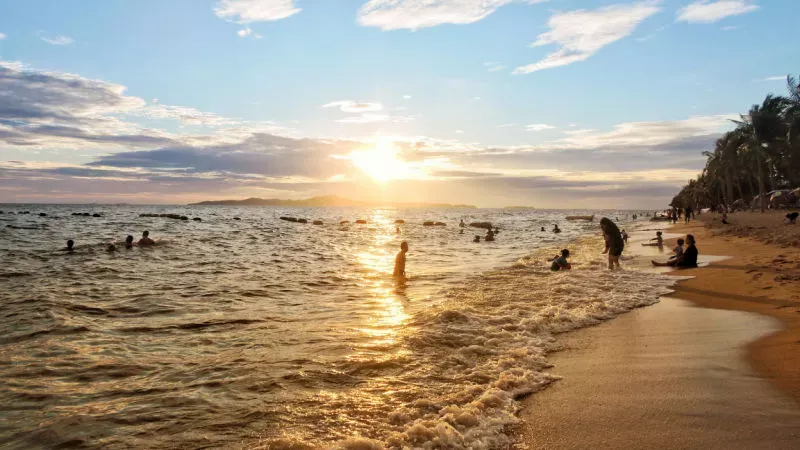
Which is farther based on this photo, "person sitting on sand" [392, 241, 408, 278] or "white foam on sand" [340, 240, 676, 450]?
"person sitting on sand" [392, 241, 408, 278]

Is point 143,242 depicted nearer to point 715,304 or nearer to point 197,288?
point 197,288

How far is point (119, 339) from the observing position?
8219 mm

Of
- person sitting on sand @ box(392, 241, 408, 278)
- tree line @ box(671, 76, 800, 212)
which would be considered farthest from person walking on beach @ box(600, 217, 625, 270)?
tree line @ box(671, 76, 800, 212)

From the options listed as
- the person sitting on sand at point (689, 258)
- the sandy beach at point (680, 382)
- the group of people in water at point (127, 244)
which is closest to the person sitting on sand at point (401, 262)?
the sandy beach at point (680, 382)

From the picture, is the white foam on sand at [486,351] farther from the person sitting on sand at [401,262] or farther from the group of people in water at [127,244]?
the group of people in water at [127,244]

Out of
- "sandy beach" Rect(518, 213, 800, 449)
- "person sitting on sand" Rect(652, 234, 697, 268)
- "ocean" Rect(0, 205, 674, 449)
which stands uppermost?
"person sitting on sand" Rect(652, 234, 697, 268)

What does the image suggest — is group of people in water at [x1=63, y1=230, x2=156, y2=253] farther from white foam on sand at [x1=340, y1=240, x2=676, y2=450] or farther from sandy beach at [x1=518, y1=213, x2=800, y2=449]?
sandy beach at [x1=518, y1=213, x2=800, y2=449]

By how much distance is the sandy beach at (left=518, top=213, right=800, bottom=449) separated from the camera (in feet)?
13.9

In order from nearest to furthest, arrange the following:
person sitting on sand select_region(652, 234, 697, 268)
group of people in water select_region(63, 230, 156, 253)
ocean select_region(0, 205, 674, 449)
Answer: ocean select_region(0, 205, 674, 449) → person sitting on sand select_region(652, 234, 697, 268) → group of people in water select_region(63, 230, 156, 253)

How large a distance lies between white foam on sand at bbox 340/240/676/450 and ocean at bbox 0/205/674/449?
0.03 metres

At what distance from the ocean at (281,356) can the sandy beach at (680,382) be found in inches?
18.0

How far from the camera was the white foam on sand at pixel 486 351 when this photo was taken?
15.0 ft

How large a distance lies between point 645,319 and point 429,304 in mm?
4882

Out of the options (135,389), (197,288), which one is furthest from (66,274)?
(135,389)
